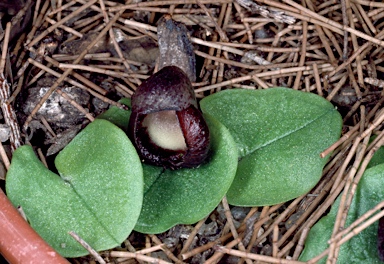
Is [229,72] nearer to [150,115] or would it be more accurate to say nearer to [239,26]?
[239,26]

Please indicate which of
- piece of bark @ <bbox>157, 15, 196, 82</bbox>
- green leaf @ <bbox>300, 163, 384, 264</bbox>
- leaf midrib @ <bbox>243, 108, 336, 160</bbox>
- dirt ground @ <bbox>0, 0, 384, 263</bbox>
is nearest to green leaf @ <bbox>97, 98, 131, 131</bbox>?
dirt ground @ <bbox>0, 0, 384, 263</bbox>

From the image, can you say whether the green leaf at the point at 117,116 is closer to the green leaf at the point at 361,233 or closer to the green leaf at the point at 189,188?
the green leaf at the point at 189,188

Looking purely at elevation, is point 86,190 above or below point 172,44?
below

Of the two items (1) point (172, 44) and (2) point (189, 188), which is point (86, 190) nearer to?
(2) point (189, 188)

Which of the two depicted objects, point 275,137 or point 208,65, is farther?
point 208,65

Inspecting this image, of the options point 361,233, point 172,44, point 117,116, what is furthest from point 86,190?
point 361,233

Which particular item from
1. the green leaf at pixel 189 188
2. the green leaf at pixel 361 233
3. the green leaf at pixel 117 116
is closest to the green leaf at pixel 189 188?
the green leaf at pixel 189 188

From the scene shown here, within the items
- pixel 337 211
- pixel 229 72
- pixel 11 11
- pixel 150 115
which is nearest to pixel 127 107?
pixel 150 115
